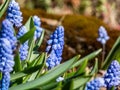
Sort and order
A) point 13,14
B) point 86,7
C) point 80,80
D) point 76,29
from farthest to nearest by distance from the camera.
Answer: point 86,7, point 76,29, point 13,14, point 80,80

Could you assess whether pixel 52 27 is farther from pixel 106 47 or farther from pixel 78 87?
pixel 78 87

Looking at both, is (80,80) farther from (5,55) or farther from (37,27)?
(37,27)

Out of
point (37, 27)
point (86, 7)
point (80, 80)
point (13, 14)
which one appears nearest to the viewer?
point (80, 80)

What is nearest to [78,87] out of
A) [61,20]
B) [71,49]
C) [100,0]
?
[71,49]

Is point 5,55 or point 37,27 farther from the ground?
point 5,55

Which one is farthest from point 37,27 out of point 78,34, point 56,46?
point 78,34

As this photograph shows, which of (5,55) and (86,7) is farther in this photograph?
(86,7)

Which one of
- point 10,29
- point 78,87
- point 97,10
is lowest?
point 97,10

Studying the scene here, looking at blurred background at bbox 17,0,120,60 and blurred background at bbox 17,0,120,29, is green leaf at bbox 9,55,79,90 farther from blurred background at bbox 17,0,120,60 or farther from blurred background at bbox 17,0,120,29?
blurred background at bbox 17,0,120,29

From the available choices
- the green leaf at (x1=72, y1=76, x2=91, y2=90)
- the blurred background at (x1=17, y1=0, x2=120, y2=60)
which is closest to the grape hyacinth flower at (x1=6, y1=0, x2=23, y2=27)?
the green leaf at (x1=72, y1=76, x2=91, y2=90)

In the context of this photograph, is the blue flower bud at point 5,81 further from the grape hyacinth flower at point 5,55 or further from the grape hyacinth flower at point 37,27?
the grape hyacinth flower at point 37,27

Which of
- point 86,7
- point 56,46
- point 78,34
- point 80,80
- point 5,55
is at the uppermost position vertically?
point 5,55
